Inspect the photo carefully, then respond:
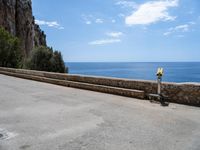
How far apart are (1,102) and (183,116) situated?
5653mm

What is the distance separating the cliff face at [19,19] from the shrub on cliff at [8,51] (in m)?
18.8

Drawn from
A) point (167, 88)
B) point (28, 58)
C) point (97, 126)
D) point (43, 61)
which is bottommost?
point (97, 126)

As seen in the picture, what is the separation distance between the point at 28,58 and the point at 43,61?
10.1 ft

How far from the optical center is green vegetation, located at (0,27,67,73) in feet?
87.6

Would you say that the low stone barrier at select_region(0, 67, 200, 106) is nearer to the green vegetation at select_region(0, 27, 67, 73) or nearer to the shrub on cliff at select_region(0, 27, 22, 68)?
the shrub on cliff at select_region(0, 27, 22, 68)

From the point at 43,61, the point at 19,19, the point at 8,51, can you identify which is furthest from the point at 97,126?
the point at 19,19

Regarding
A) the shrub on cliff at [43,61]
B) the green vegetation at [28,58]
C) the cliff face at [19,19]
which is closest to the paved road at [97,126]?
the green vegetation at [28,58]

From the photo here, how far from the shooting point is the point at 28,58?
35562 millimetres

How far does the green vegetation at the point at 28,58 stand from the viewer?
26688 mm

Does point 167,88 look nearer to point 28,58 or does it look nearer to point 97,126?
point 97,126

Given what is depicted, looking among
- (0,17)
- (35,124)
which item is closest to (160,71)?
(35,124)

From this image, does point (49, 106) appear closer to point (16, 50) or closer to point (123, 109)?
point (123, 109)

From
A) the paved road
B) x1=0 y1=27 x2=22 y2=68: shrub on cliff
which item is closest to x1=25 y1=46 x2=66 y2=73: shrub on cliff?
x1=0 y1=27 x2=22 y2=68: shrub on cliff

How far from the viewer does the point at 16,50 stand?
92.0 ft
